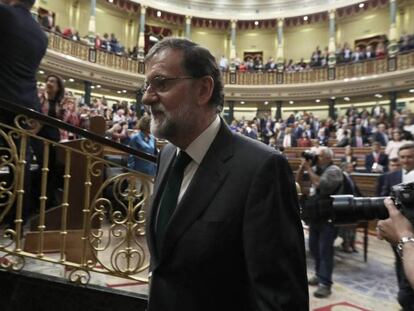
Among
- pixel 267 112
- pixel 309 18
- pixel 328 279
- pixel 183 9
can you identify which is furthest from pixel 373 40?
pixel 328 279

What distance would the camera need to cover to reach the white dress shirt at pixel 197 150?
124cm

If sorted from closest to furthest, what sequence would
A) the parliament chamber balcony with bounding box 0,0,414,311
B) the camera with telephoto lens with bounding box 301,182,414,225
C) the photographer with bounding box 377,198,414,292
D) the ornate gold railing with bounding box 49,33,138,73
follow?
the photographer with bounding box 377,198,414,292
the camera with telephoto lens with bounding box 301,182,414,225
the ornate gold railing with bounding box 49,33,138,73
the parliament chamber balcony with bounding box 0,0,414,311

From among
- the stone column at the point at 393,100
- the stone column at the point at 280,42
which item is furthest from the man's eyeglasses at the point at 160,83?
the stone column at the point at 280,42

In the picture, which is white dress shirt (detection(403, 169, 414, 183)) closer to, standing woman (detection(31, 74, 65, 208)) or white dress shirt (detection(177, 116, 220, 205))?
white dress shirt (detection(177, 116, 220, 205))

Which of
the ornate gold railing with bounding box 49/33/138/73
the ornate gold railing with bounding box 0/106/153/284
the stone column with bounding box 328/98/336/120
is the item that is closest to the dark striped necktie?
the ornate gold railing with bounding box 0/106/153/284

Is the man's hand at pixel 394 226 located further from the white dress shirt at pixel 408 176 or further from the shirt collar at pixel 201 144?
the white dress shirt at pixel 408 176

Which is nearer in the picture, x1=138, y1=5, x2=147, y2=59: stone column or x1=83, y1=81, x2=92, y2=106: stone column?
x1=83, y1=81, x2=92, y2=106: stone column

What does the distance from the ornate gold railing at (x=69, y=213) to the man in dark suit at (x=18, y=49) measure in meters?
0.22

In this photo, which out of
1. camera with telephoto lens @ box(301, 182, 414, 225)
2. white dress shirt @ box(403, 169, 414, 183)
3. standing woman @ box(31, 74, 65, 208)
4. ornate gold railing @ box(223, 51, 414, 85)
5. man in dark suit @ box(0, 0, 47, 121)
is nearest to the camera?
camera with telephoto lens @ box(301, 182, 414, 225)

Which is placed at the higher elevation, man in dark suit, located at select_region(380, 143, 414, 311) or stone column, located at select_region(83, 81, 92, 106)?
stone column, located at select_region(83, 81, 92, 106)

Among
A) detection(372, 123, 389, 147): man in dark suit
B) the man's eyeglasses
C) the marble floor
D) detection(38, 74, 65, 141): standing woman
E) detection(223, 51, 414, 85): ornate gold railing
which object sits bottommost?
the marble floor

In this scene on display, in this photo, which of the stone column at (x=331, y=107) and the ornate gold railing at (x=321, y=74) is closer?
the ornate gold railing at (x=321, y=74)

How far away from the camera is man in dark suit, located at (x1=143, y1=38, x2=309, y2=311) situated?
1.02 metres

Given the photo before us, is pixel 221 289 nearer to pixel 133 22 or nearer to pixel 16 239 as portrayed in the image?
pixel 16 239
